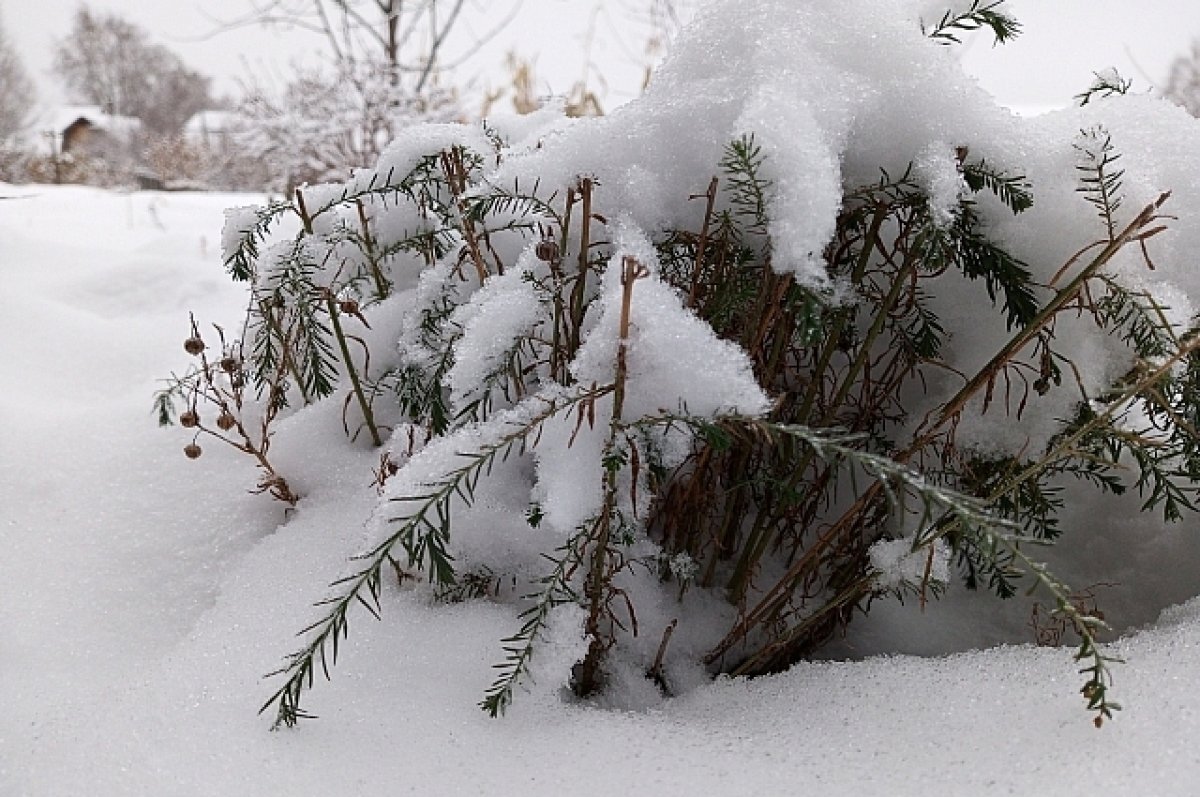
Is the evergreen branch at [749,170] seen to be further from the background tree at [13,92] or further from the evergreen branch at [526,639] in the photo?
the background tree at [13,92]

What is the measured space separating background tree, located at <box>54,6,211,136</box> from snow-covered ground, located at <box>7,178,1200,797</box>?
43530mm

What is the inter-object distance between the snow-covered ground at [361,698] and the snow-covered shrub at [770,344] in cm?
6

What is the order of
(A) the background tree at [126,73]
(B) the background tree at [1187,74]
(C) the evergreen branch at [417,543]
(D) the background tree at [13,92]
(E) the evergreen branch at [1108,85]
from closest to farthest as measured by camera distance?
1. (C) the evergreen branch at [417,543]
2. (E) the evergreen branch at [1108,85]
3. (B) the background tree at [1187,74]
4. (D) the background tree at [13,92]
5. (A) the background tree at [126,73]

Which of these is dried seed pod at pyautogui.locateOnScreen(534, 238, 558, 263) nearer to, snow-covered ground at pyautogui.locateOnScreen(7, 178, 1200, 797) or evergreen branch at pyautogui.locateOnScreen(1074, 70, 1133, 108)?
snow-covered ground at pyautogui.locateOnScreen(7, 178, 1200, 797)

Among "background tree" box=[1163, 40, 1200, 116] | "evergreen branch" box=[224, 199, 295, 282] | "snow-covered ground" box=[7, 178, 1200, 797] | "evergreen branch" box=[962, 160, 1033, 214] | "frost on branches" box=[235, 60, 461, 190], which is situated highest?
"background tree" box=[1163, 40, 1200, 116]

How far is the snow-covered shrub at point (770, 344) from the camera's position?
84 centimetres

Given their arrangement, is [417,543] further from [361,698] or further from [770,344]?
[770,344]

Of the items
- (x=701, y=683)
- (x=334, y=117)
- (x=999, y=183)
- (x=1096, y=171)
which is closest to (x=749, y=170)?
(x=999, y=183)

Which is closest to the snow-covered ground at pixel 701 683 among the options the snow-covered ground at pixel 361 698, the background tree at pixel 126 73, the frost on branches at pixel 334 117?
the snow-covered ground at pixel 361 698

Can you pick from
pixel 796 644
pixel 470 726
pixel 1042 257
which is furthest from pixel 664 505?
pixel 1042 257

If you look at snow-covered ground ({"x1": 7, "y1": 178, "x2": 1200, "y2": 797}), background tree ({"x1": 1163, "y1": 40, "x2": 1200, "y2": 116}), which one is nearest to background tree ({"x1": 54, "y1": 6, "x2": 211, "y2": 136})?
background tree ({"x1": 1163, "y1": 40, "x2": 1200, "y2": 116})

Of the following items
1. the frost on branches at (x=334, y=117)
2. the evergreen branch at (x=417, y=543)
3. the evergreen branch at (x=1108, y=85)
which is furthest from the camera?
the frost on branches at (x=334, y=117)

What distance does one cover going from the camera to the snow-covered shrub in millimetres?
842

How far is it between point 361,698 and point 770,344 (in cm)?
70
